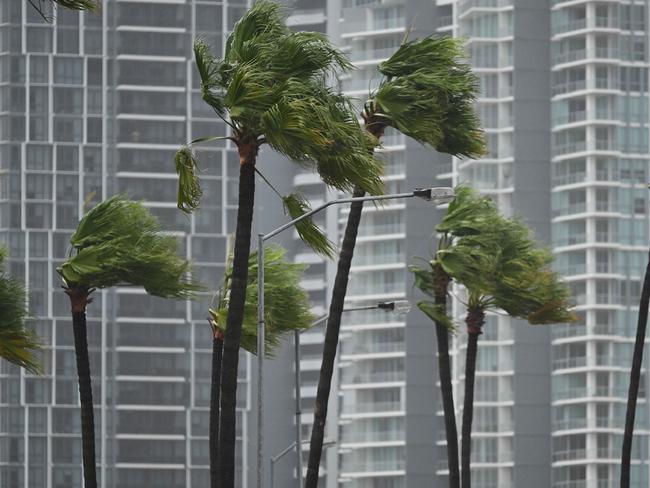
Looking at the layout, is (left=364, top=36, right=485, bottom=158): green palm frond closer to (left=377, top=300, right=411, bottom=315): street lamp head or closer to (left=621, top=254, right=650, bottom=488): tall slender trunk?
(left=377, top=300, right=411, bottom=315): street lamp head

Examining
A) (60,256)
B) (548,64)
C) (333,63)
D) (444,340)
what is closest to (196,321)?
(60,256)

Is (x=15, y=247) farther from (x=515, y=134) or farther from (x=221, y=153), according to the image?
(x=515, y=134)

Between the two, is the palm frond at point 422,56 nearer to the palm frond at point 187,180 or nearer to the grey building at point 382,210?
the palm frond at point 187,180

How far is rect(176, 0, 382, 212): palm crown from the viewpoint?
87.6 feet

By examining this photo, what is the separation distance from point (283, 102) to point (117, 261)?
582 cm

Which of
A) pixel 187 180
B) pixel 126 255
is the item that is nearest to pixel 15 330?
pixel 126 255

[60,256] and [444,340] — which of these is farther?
[60,256]

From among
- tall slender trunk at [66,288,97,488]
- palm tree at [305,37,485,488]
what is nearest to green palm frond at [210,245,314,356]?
palm tree at [305,37,485,488]

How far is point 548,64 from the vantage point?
125312 millimetres

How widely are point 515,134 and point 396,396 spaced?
18.7 m

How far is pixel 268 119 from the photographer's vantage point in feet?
88.5

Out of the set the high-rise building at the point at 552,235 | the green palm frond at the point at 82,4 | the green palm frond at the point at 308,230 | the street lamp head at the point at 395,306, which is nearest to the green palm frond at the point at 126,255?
the green palm frond at the point at 308,230

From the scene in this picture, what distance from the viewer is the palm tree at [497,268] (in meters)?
41.4

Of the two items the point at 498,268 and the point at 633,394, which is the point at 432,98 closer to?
the point at 498,268
